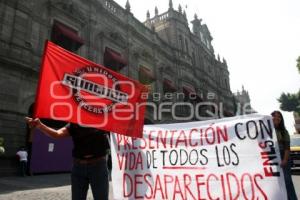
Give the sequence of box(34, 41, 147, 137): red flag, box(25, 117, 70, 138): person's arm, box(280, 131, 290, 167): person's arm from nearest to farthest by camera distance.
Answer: box(25, 117, 70, 138): person's arm
box(34, 41, 147, 137): red flag
box(280, 131, 290, 167): person's arm

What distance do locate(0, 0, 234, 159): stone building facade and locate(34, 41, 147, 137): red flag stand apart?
8.64 meters

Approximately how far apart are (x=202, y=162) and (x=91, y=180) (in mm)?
1850

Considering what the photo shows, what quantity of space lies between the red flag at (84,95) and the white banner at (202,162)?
1.82 feet

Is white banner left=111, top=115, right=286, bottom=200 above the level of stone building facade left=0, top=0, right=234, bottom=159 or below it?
below

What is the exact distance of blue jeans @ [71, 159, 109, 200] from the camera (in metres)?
3.08

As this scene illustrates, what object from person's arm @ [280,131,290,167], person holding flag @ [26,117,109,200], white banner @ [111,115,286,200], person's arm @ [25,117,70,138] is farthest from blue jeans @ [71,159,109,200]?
person's arm @ [280,131,290,167]

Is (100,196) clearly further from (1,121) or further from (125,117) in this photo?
(1,121)

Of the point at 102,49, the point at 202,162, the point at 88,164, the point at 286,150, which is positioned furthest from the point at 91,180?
the point at 102,49

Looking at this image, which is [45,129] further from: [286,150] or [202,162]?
[286,150]

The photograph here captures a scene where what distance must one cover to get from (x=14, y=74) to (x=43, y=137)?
10.1 ft

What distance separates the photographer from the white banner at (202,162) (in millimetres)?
Result: 3928

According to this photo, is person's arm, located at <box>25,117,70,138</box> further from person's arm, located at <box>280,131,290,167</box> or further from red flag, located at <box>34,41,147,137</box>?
person's arm, located at <box>280,131,290,167</box>

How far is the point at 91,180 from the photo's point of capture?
3.10 m

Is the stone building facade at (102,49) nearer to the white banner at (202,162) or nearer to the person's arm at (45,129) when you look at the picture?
the white banner at (202,162)
